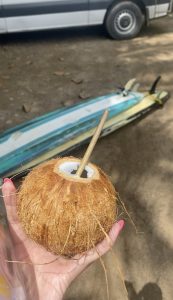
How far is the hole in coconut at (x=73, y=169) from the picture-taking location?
2292mm

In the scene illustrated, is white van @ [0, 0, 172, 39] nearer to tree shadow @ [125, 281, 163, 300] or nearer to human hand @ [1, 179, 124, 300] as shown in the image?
tree shadow @ [125, 281, 163, 300]

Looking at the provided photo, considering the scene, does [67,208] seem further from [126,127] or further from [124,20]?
[124,20]

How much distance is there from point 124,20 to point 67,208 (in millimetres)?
8375

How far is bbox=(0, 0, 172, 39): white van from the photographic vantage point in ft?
29.8

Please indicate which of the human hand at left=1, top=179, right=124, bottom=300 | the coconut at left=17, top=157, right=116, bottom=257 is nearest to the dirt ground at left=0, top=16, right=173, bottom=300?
the human hand at left=1, top=179, right=124, bottom=300

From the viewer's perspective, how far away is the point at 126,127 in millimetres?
6531

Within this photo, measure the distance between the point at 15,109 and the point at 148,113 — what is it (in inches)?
86.2

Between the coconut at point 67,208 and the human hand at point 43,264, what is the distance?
0.10 m

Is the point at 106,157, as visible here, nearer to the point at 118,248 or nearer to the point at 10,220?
the point at 118,248

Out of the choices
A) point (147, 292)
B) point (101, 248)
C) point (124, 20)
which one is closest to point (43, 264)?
point (101, 248)

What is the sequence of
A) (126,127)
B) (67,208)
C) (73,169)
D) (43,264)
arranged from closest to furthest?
(67,208), (73,169), (43,264), (126,127)

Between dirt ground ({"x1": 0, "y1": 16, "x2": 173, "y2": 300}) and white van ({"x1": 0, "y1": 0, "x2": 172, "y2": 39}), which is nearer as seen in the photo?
dirt ground ({"x1": 0, "y1": 16, "x2": 173, "y2": 300})

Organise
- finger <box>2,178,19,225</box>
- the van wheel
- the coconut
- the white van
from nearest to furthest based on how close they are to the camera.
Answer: the coconut < finger <box>2,178,19,225</box> < the white van < the van wheel

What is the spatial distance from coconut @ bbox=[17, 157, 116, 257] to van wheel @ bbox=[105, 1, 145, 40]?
8.03 metres
